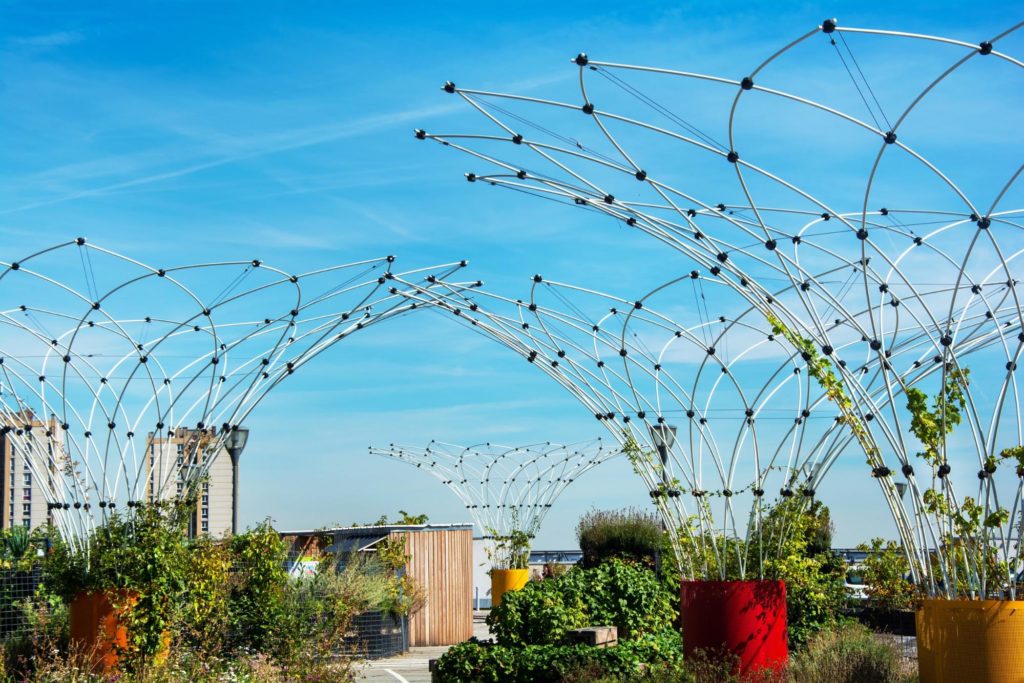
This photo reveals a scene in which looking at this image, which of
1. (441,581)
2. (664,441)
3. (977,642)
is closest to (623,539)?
(441,581)

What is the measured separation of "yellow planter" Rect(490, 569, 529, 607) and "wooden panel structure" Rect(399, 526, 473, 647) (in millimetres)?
2460

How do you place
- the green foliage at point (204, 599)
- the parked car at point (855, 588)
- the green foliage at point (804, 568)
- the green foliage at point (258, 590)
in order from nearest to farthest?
the green foliage at point (804, 568) < the green foliage at point (204, 599) < the green foliage at point (258, 590) < the parked car at point (855, 588)

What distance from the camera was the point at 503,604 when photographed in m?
14.1

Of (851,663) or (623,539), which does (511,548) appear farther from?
(851,663)

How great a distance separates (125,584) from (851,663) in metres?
9.32

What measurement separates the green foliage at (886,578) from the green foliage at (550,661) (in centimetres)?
928

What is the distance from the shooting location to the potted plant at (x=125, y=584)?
570 inches

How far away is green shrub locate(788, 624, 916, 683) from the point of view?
11195mm

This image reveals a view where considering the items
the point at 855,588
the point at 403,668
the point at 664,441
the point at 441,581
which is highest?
the point at 664,441

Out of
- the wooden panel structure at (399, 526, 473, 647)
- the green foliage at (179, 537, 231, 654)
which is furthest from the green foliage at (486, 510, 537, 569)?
the green foliage at (179, 537, 231, 654)

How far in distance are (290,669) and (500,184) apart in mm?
6533

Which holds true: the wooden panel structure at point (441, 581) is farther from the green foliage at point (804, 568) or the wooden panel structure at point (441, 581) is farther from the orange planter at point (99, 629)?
the orange planter at point (99, 629)

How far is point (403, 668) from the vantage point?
18.8m

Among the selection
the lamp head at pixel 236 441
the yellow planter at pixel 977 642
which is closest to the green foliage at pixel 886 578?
the yellow planter at pixel 977 642
